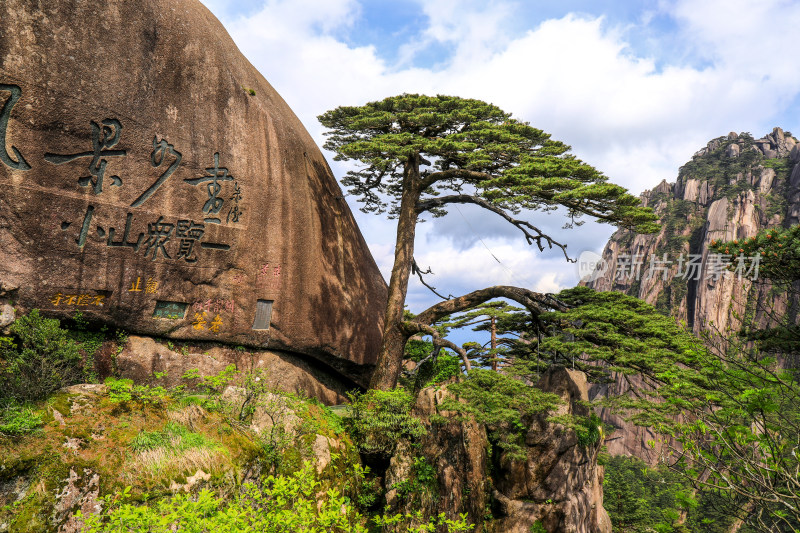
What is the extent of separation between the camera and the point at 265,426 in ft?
23.0

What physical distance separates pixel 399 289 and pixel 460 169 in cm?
304

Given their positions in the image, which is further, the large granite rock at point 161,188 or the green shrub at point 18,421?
the large granite rock at point 161,188

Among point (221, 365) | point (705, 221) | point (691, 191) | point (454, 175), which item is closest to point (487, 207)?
point (454, 175)

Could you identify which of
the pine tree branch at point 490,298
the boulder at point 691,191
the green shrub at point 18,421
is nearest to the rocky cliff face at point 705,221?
the boulder at point 691,191

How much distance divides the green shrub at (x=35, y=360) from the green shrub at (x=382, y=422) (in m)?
4.46

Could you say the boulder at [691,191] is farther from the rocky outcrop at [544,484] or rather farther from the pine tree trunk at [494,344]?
the rocky outcrop at [544,484]

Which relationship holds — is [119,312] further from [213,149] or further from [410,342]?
[410,342]

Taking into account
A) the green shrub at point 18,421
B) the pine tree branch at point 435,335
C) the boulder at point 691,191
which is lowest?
the green shrub at point 18,421

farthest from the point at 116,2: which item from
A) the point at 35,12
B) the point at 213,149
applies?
the point at 213,149

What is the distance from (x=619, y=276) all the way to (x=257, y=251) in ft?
200

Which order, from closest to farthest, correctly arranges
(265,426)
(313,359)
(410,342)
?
(265,426) < (313,359) < (410,342)

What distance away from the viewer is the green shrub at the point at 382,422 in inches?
312

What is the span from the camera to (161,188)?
8.32 metres

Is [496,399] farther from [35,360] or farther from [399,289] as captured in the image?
[35,360]
